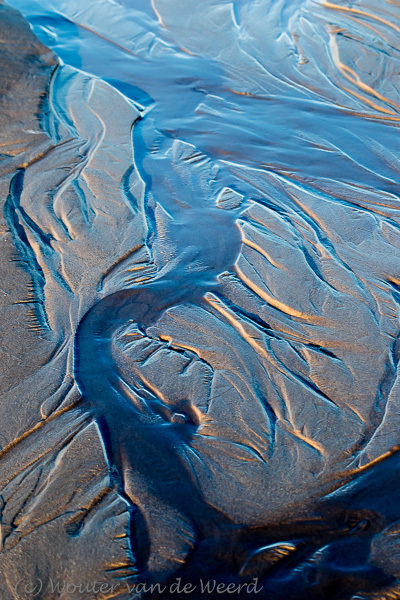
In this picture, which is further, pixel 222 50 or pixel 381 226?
pixel 222 50

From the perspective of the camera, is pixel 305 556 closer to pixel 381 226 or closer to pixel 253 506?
pixel 253 506

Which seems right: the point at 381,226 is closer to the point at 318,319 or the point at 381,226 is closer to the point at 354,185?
the point at 354,185

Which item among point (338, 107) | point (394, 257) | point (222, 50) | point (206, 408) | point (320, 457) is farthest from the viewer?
point (222, 50)

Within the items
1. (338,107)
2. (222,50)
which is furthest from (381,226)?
(222,50)

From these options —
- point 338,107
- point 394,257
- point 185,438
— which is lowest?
point 185,438

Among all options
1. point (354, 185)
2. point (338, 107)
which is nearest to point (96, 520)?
point (354, 185)

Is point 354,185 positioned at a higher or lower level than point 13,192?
higher

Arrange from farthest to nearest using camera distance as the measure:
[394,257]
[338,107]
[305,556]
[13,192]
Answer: [338,107]
[13,192]
[394,257]
[305,556]
